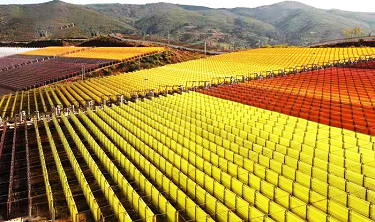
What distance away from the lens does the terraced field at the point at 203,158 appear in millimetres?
9953

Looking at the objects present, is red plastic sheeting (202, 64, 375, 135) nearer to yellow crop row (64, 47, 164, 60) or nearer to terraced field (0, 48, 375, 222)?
terraced field (0, 48, 375, 222)

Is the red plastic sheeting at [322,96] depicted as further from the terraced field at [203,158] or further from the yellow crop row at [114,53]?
the yellow crop row at [114,53]

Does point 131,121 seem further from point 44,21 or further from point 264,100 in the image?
point 44,21

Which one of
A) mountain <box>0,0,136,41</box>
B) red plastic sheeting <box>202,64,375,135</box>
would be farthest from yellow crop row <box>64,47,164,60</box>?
mountain <box>0,0,136,41</box>

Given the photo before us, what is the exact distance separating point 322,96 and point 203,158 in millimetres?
12504

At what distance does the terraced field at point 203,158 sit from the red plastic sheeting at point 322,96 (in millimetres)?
79

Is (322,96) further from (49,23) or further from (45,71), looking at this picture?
(49,23)

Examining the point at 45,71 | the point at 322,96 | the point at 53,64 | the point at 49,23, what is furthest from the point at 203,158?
the point at 49,23

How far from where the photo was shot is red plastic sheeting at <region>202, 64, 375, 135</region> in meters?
17.0

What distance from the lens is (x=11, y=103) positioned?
31844 mm

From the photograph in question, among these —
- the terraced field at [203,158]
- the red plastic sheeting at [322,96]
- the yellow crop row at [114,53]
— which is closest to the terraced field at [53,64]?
the yellow crop row at [114,53]

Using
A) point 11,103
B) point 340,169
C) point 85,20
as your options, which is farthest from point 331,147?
point 85,20

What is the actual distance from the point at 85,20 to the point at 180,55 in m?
118

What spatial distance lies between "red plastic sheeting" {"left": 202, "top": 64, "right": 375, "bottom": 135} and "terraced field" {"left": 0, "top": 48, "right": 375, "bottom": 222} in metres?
0.08
